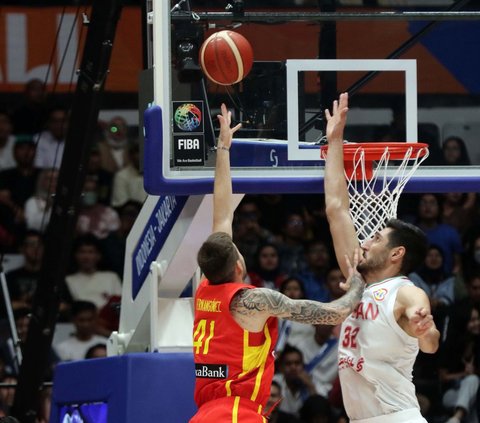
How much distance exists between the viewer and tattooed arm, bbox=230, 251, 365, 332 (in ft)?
20.5

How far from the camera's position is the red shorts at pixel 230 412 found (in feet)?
20.8

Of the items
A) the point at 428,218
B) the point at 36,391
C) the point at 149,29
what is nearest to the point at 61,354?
the point at 36,391

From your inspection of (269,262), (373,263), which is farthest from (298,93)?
(269,262)

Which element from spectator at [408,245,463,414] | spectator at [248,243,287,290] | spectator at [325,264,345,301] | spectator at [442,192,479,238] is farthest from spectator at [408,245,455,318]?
spectator at [248,243,287,290]

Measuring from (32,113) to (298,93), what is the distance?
6077 mm

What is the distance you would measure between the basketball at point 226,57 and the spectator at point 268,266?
4447 millimetres

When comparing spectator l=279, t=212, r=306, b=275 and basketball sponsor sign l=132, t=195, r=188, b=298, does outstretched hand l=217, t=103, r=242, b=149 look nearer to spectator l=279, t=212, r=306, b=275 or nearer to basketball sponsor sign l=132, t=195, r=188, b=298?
basketball sponsor sign l=132, t=195, r=188, b=298

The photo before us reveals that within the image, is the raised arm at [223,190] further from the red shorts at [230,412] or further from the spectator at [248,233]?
the spectator at [248,233]

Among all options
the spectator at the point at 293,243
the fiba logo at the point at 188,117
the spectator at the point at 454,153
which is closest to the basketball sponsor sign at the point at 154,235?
the fiba logo at the point at 188,117

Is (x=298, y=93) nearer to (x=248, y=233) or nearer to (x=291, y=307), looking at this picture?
(x=291, y=307)

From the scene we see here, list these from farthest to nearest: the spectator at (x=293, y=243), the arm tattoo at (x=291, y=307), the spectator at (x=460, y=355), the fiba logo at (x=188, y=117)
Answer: the spectator at (x=293, y=243) → the spectator at (x=460, y=355) → the fiba logo at (x=188, y=117) → the arm tattoo at (x=291, y=307)

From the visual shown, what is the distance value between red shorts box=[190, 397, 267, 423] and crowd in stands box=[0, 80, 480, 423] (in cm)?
385

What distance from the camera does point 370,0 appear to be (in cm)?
742

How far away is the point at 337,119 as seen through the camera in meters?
6.88
